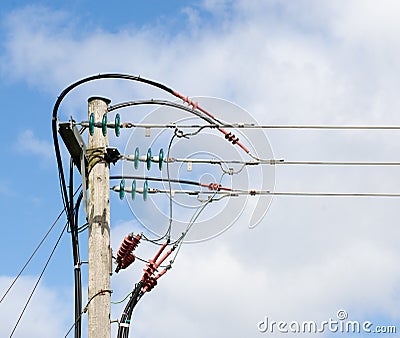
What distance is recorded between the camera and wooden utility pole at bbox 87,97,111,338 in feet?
25.0

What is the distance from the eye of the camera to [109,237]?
794 cm

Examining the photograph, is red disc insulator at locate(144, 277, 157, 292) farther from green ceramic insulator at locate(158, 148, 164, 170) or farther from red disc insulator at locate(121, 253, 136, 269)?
green ceramic insulator at locate(158, 148, 164, 170)

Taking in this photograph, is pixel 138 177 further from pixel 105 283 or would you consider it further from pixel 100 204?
pixel 105 283

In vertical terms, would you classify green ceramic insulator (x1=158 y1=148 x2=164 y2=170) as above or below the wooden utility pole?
above

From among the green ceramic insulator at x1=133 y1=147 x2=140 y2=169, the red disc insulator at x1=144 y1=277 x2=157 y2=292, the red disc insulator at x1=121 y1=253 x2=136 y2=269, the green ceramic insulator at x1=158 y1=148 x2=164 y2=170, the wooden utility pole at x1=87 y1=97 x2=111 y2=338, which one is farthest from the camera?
the green ceramic insulator at x1=158 y1=148 x2=164 y2=170

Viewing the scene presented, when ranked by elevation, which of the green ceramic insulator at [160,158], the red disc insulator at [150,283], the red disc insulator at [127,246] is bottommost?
the red disc insulator at [150,283]

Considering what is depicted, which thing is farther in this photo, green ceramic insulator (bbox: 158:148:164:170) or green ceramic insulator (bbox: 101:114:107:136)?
green ceramic insulator (bbox: 158:148:164:170)

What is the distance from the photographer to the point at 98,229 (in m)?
7.87

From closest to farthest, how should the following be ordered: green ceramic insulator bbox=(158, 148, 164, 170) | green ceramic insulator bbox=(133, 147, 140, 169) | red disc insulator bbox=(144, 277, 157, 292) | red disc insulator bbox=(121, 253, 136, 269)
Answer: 1. red disc insulator bbox=(121, 253, 136, 269)
2. red disc insulator bbox=(144, 277, 157, 292)
3. green ceramic insulator bbox=(133, 147, 140, 169)
4. green ceramic insulator bbox=(158, 148, 164, 170)

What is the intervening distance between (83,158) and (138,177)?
0.72 m

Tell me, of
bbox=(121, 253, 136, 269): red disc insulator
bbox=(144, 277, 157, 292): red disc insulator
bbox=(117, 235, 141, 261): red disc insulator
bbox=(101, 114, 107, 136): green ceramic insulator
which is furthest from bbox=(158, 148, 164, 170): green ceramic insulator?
bbox=(144, 277, 157, 292): red disc insulator

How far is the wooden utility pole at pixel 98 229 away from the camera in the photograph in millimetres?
7609

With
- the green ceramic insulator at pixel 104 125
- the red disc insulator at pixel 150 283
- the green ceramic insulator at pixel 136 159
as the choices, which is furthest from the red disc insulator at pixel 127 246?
the green ceramic insulator at pixel 104 125

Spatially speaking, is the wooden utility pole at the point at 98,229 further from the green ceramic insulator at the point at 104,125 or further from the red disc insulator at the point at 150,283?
the red disc insulator at the point at 150,283
